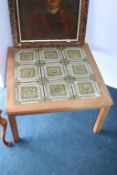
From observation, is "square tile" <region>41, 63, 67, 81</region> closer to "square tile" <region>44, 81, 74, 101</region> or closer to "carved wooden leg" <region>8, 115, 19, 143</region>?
"square tile" <region>44, 81, 74, 101</region>

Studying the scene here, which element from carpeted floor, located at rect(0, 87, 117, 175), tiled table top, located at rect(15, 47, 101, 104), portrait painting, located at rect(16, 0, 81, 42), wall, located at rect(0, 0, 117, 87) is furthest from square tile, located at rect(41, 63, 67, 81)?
carpeted floor, located at rect(0, 87, 117, 175)

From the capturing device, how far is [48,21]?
4.33 ft

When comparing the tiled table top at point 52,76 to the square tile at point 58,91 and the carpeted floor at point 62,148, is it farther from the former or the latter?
the carpeted floor at point 62,148

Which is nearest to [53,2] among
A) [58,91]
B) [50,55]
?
[50,55]

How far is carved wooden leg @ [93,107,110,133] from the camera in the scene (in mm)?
1229

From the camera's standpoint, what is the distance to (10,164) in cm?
133

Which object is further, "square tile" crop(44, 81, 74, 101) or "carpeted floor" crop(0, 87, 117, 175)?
"carpeted floor" crop(0, 87, 117, 175)

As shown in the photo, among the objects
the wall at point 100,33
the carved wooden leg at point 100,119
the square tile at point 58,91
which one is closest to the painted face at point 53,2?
the wall at point 100,33

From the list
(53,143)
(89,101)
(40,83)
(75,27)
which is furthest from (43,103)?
(75,27)

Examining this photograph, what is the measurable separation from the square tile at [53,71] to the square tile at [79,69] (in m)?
0.04

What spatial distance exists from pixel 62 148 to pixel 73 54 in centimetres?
65

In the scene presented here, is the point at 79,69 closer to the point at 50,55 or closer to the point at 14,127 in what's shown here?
the point at 50,55

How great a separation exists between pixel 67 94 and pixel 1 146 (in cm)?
63

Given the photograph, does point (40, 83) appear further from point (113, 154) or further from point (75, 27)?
point (113, 154)
